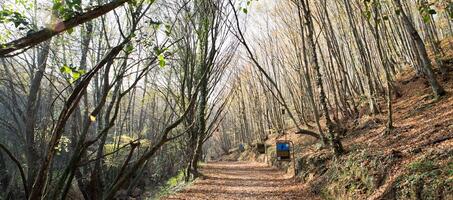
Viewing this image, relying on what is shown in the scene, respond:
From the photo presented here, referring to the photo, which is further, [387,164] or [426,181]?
[387,164]

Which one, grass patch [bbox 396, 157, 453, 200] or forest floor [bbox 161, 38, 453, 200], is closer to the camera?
grass patch [bbox 396, 157, 453, 200]

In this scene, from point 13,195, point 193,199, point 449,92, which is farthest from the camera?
point 13,195

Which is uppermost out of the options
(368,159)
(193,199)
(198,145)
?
(198,145)

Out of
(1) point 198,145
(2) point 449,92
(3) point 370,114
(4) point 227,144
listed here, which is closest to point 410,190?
(2) point 449,92

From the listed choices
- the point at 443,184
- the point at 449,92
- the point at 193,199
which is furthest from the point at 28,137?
the point at 449,92

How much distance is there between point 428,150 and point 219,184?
20.0 ft

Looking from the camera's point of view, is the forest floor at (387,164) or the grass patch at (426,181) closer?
the grass patch at (426,181)

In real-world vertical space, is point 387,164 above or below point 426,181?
above

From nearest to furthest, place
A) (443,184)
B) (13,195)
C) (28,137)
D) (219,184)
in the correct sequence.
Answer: (443,184), (28,137), (219,184), (13,195)

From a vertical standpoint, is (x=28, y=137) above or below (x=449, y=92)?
below

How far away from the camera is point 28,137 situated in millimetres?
6238

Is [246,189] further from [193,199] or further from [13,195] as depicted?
[13,195]

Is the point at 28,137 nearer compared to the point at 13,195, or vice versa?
the point at 28,137

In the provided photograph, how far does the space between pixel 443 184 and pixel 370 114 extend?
8.00m
